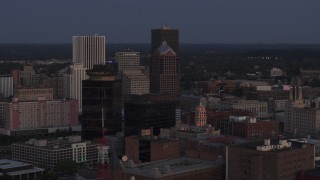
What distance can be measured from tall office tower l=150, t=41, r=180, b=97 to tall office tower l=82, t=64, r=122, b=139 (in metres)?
34.3

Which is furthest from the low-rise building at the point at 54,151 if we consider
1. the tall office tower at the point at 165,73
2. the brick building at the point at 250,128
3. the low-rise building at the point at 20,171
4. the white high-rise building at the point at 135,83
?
the tall office tower at the point at 165,73

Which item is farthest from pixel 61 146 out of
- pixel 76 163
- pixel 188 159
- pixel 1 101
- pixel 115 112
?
pixel 1 101

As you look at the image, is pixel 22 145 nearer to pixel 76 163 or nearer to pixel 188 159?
pixel 76 163

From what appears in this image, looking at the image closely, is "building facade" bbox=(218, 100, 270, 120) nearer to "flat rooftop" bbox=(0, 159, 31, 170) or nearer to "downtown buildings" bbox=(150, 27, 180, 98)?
"downtown buildings" bbox=(150, 27, 180, 98)

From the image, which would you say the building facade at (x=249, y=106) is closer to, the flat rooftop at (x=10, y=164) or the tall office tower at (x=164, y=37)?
the tall office tower at (x=164, y=37)

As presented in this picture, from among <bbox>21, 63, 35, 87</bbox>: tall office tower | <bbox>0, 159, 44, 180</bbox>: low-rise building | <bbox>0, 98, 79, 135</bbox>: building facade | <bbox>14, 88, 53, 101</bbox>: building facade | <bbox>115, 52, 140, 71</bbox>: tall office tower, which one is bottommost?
<bbox>0, 159, 44, 180</bbox>: low-rise building

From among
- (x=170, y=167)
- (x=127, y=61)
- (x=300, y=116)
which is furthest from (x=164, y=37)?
(x=170, y=167)

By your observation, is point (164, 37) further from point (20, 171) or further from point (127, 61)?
point (20, 171)

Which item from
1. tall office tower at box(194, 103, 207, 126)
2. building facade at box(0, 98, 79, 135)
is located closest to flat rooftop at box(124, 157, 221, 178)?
tall office tower at box(194, 103, 207, 126)

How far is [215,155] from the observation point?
56531mm

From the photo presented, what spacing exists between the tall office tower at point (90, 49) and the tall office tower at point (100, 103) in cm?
5739

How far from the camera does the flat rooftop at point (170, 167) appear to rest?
4944 centimetres

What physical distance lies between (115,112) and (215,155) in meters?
24.1

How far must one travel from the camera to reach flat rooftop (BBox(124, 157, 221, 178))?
49438 mm
